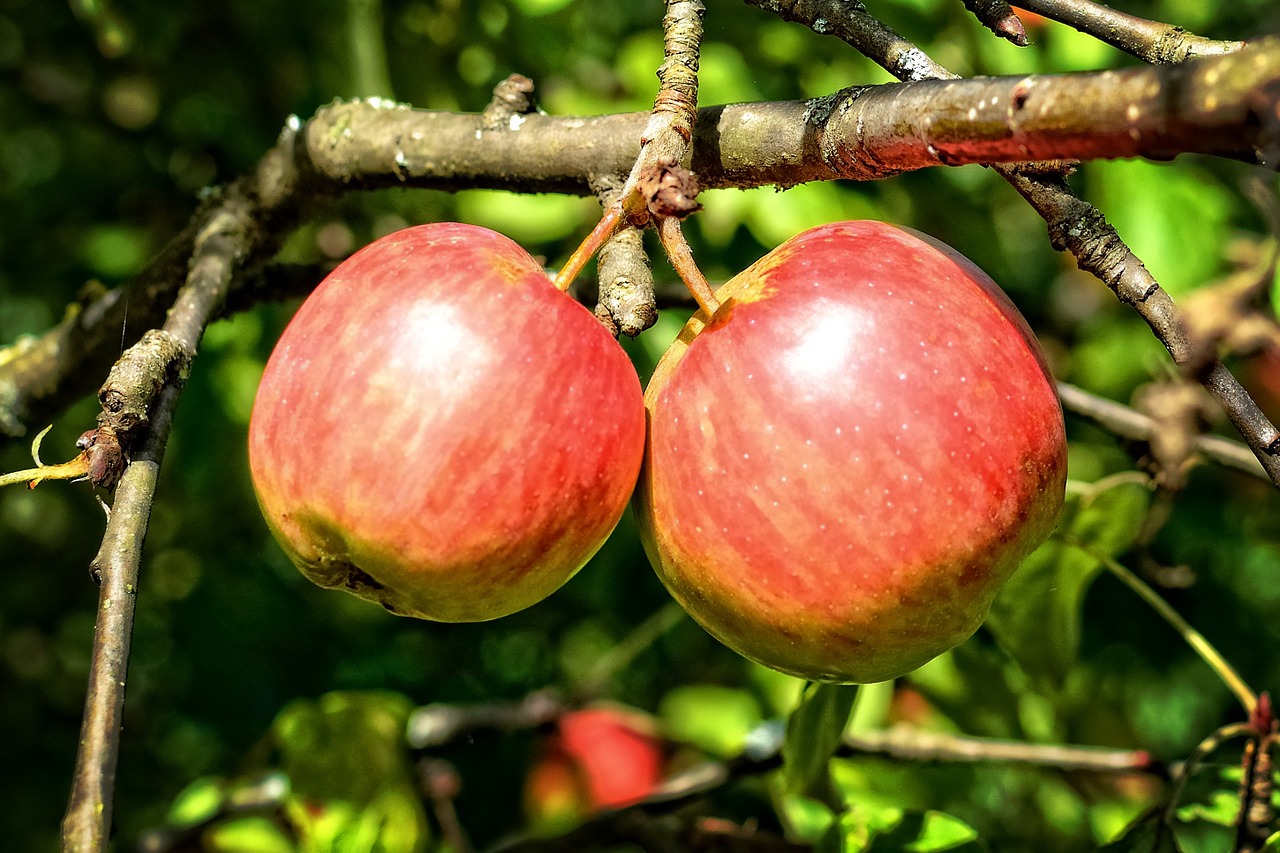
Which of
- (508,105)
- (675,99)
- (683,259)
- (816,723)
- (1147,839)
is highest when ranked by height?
(508,105)

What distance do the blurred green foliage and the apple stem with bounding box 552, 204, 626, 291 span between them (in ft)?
1.97

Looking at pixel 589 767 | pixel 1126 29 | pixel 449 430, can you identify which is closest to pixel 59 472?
pixel 449 430

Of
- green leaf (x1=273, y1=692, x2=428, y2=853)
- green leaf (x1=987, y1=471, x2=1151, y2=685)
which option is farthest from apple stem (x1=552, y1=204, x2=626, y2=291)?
green leaf (x1=273, y1=692, x2=428, y2=853)

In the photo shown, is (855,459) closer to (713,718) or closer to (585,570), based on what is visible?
(713,718)

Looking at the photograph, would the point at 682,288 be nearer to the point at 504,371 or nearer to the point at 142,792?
the point at 504,371

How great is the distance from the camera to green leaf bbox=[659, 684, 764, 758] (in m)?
1.71

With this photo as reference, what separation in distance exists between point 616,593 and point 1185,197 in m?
1.10

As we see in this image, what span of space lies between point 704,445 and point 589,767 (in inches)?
46.6

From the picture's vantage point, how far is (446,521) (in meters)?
0.78

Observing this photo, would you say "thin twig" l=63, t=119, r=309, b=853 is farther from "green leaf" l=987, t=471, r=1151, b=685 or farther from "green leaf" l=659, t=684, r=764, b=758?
"green leaf" l=659, t=684, r=764, b=758

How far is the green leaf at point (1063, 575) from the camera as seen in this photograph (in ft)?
4.02

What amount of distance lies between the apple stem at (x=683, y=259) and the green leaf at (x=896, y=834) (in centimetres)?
56

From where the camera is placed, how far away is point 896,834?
1.12 m

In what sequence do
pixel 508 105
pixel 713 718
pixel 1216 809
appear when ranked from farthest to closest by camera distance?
pixel 713 718 → pixel 1216 809 → pixel 508 105
